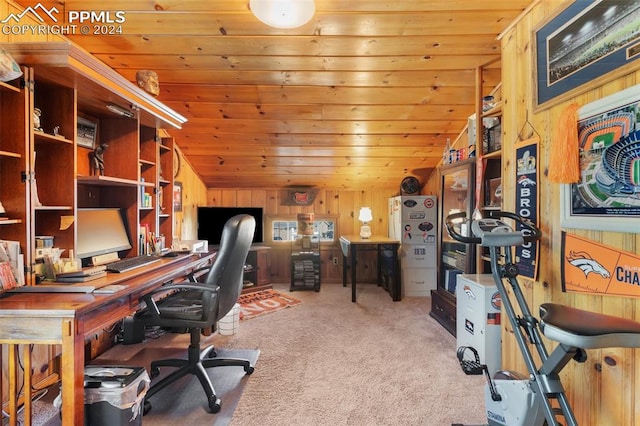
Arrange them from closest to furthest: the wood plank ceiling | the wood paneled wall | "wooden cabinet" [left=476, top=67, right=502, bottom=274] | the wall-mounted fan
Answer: the wood plank ceiling < "wooden cabinet" [left=476, top=67, right=502, bottom=274] < the wall-mounted fan < the wood paneled wall

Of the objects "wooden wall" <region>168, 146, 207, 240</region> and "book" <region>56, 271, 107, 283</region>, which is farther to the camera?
"wooden wall" <region>168, 146, 207, 240</region>

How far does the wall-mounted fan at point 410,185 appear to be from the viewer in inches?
180

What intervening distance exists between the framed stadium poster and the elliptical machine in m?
0.21

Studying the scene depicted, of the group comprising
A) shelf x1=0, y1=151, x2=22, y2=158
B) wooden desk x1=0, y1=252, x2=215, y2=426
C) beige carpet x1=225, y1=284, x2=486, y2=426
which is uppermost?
shelf x1=0, y1=151, x2=22, y2=158

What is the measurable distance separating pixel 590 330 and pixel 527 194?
897 millimetres

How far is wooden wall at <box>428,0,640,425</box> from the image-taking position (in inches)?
45.8

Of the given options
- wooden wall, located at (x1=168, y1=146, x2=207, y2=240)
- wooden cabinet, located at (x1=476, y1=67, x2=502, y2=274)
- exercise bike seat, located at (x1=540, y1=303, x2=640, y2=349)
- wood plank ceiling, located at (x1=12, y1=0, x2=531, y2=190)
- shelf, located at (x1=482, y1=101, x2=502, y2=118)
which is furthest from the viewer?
wooden wall, located at (x1=168, y1=146, x2=207, y2=240)

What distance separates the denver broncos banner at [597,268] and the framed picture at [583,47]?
67 cm

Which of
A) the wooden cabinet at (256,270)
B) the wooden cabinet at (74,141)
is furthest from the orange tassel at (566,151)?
the wooden cabinet at (256,270)

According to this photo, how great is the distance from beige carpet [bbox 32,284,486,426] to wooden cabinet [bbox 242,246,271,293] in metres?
1.08

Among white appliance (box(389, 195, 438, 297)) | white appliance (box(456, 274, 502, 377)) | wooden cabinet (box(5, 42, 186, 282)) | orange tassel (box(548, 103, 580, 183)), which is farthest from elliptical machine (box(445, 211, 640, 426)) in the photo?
white appliance (box(389, 195, 438, 297))

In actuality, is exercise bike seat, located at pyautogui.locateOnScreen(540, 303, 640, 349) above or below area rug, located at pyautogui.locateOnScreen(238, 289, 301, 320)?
above

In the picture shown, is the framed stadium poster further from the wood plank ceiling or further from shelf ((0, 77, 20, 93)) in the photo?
shelf ((0, 77, 20, 93))

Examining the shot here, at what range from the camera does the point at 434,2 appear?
2082 millimetres
